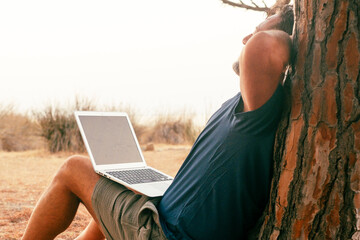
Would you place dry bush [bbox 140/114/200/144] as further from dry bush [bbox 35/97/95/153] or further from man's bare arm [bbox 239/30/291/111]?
man's bare arm [bbox 239/30/291/111]

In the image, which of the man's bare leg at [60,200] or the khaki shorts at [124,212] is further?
the man's bare leg at [60,200]

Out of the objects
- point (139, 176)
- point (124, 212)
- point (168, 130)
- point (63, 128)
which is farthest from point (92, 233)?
point (168, 130)

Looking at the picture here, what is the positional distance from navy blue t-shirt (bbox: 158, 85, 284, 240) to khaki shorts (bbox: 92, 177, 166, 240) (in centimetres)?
8

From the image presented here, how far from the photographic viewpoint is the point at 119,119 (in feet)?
8.25

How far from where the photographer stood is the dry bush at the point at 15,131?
8109mm

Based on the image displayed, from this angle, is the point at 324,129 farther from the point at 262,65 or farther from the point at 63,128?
the point at 63,128

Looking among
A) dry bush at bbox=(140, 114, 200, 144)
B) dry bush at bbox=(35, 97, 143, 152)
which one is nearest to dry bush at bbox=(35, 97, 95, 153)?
dry bush at bbox=(35, 97, 143, 152)

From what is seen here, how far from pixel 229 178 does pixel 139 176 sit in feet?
2.54

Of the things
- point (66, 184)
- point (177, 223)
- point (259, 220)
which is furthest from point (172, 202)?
point (66, 184)

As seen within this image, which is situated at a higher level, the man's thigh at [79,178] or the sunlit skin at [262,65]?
the sunlit skin at [262,65]

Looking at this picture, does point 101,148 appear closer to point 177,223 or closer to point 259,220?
point 177,223

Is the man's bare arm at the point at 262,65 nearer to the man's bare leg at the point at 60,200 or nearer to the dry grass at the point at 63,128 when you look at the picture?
the man's bare leg at the point at 60,200

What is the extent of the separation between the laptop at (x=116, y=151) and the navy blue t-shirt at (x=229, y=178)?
15.6 inches

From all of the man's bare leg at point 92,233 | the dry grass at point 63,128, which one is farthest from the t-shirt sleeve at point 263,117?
the dry grass at point 63,128
